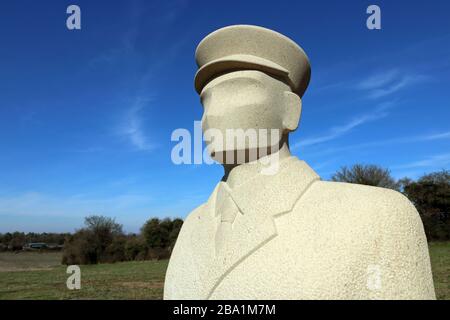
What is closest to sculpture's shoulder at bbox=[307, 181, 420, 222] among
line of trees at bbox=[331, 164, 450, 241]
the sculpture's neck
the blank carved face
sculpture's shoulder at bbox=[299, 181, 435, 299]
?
sculpture's shoulder at bbox=[299, 181, 435, 299]

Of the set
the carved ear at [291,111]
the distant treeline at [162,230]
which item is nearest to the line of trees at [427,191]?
the distant treeline at [162,230]

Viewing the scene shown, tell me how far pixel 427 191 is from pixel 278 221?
30465mm

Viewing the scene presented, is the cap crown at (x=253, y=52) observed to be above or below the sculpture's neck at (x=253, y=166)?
above

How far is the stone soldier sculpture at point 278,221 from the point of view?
7.13 ft

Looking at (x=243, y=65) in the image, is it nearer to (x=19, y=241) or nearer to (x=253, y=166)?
(x=253, y=166)

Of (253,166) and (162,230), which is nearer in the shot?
(253,166)

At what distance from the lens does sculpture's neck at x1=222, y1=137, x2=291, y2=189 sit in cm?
273

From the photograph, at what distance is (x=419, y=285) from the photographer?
7.11 ft

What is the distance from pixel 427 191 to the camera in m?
28.6

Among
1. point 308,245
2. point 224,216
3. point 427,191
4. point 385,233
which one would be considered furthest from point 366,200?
point 427,191

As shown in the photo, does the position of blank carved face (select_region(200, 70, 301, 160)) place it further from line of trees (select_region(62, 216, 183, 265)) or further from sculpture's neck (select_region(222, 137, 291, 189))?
line of trees (select_region(62, 216, 183, 265))

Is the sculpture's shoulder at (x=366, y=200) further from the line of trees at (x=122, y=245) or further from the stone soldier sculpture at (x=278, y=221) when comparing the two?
the line of trees at (x=122, y=245)
